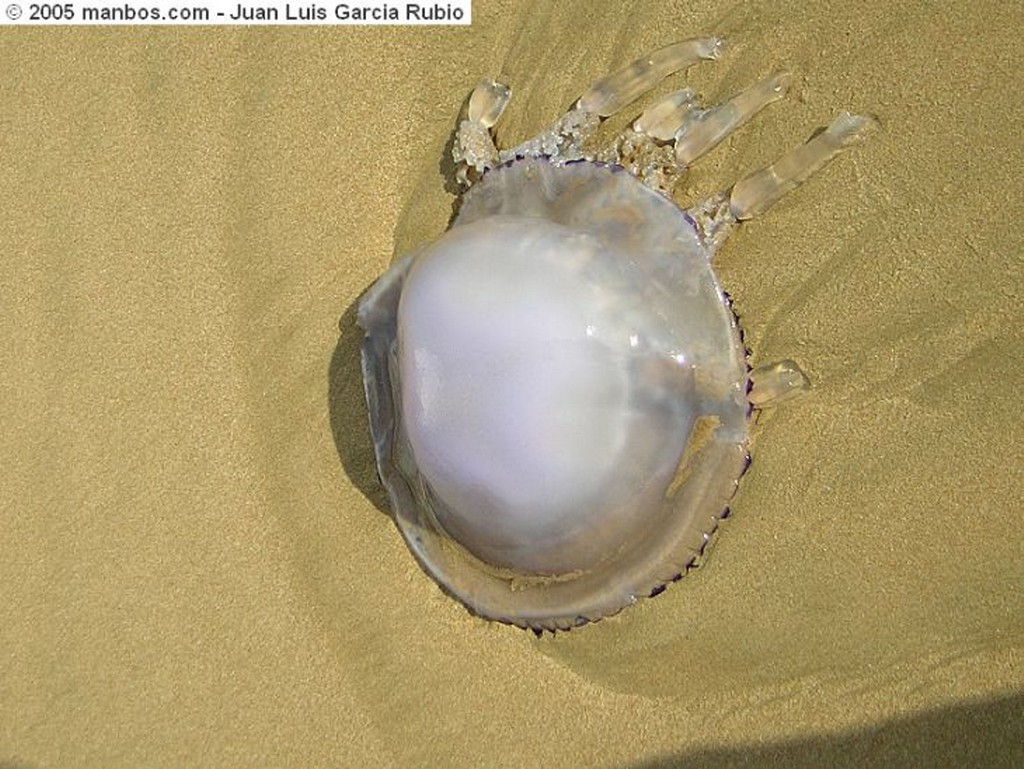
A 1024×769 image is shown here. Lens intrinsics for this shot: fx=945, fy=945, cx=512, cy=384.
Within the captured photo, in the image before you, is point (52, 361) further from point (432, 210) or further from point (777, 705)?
point (777, 705)

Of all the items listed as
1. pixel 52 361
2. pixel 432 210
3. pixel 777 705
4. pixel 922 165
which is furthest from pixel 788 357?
pixel 52 361

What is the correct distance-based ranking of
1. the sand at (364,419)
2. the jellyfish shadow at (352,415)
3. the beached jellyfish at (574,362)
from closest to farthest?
the beached jellyfish at (574,362)
the sand at (364,419)
the jellyfish shadow at (352,415)

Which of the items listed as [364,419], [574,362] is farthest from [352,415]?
[574,362]

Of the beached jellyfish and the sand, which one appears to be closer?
the beached jellyfish

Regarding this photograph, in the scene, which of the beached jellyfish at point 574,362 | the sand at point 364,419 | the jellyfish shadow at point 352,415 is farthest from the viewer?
the jellyfish shadow at point 352,415

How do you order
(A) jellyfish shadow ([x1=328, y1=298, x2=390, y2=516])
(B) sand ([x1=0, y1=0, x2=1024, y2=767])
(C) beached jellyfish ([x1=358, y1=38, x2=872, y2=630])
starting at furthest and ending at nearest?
(A) jellyfish shadow ([x1=328, y1=298, x2=390, y2=516]) → (B) sand ([x1=0, y1=0, x2=1024, y2=767]) → (C) beached jellyfish ([x1=358, y1=38, x2=872, y2=630])

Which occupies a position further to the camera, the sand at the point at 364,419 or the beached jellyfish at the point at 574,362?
the sand at the point at 364,419
